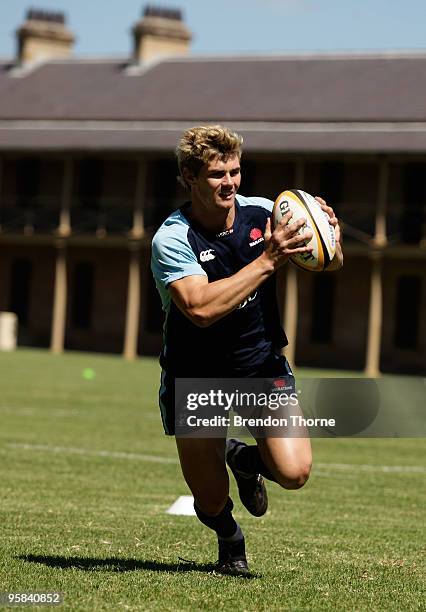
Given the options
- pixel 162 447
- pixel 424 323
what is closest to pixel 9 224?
pixel 424 323

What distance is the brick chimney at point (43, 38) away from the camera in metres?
52.1

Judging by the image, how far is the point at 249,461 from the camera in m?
7.31

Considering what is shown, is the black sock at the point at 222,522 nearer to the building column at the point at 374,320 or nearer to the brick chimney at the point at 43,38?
the building column at the point at 374,320

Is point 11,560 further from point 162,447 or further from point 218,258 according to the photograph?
point 162,447

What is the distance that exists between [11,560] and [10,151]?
38.3 metres

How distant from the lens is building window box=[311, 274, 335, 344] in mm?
42406

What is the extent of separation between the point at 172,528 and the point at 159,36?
42.6 metres

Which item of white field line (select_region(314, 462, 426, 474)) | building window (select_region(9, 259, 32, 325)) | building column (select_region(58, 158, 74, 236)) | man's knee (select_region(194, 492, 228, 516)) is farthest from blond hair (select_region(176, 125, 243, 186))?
building window (select_region(9, 259, 32, 325))

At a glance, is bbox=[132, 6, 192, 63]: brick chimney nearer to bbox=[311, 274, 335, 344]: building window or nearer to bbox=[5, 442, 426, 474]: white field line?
bbox=[311, 274, 335, 344]: building window

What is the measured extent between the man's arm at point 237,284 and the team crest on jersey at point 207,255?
251 millimetres

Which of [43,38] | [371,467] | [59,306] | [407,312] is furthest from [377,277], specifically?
[371,467]

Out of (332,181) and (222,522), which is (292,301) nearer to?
(332,181)

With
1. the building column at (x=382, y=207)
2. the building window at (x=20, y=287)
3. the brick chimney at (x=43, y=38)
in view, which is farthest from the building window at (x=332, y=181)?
the brick chimney at (x=43, y=38)

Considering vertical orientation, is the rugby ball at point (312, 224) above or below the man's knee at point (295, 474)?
above
